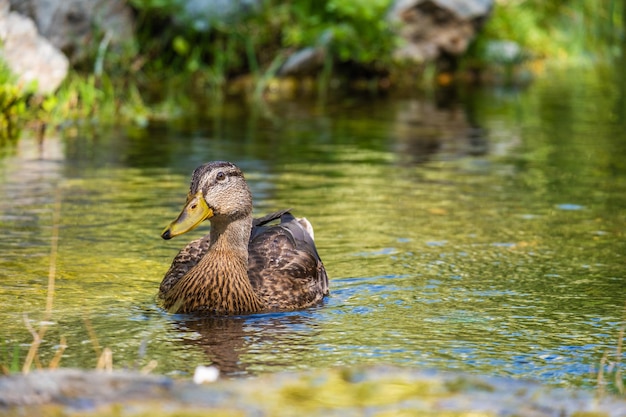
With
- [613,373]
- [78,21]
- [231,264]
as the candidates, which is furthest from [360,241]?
[78,21]

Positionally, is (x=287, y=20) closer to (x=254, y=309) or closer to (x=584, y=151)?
(x=584, y=151)

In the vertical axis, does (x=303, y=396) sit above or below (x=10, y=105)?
below

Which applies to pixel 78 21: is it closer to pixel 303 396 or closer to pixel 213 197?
pixel 213 197

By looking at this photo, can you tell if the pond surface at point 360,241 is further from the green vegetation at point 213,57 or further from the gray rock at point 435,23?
the gray rock at point 435,23

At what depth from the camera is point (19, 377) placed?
4.54 metres

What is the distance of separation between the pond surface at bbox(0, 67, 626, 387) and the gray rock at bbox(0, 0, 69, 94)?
73 cm

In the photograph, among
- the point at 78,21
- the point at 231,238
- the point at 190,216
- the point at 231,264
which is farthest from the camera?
the point at 78,21

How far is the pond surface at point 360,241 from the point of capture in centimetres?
637

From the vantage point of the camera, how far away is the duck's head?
688 cm

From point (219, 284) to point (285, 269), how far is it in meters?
0.55

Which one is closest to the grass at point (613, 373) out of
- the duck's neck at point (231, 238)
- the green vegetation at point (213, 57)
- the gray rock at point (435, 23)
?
the duck's neck at point (231, 238)

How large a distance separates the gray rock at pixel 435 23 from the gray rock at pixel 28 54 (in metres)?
8.51

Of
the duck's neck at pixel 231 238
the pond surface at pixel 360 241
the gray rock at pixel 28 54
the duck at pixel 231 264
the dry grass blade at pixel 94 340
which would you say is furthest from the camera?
the gray rock at pixel 28 54

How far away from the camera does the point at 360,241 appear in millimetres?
9203
